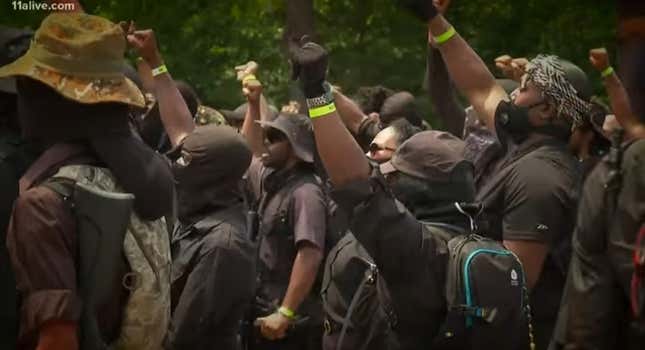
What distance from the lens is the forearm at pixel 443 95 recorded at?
31.0 ft

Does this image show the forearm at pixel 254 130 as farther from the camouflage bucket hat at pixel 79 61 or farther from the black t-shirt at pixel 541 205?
the camouflage bucket hat at pixel 79 61

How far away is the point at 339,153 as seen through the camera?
20.6 ft

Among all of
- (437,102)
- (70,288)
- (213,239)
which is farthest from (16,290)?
(437,102)

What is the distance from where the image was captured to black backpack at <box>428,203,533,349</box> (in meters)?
6.68

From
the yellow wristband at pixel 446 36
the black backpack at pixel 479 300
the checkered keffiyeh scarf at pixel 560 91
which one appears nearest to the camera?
the black backpack at pixel 479 300

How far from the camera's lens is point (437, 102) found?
9.96m

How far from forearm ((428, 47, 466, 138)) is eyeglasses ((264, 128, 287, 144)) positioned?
102cm

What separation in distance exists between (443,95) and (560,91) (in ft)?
6.43

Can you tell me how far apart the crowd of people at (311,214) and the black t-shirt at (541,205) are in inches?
0.4

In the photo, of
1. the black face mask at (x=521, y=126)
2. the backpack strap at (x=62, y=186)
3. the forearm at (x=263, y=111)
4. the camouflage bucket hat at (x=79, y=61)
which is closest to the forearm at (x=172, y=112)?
the forearm at (x=263, y=111)

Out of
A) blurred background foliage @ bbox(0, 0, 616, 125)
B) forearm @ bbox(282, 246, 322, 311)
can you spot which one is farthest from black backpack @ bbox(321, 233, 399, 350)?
blurred background foliage @ bbox(0, 0, 616, 125)

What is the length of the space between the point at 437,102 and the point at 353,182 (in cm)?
380

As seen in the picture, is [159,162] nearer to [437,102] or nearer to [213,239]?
[213,239]

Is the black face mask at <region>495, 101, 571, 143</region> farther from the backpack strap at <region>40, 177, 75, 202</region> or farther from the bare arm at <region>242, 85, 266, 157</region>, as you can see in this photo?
the backpack strap at <region>40, 177, 75, 202</region>
